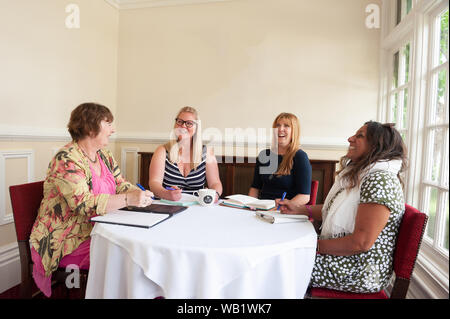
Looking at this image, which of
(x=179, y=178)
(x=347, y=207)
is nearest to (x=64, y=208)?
(x=179, y=178)

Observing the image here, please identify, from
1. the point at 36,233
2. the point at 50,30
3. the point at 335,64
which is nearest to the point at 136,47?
the point at 50,30

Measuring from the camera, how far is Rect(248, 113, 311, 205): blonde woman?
6.61 feet

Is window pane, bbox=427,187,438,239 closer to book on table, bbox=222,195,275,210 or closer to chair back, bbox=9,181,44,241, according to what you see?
book on table, bbox=222,195,275,210

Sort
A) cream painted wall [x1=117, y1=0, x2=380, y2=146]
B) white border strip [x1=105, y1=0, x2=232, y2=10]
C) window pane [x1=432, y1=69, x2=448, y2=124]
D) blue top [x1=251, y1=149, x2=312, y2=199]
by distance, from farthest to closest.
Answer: white border strip [x1=105, y1=0, x2=232, y2=10] < cream painted wall [x1=117, y1=0, x2=380, y2=146] < blue top [x1=251, y1=149, x2=312, y2=199] < window pane [x1=432, y1=69, x2=448, y2=124]

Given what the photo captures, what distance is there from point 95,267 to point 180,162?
3.68ft

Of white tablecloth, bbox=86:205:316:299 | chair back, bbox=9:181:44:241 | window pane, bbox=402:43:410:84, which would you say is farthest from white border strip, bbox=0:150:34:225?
window pane, bbox=402:43:410:84

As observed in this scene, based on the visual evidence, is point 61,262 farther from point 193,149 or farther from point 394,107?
point 394,107

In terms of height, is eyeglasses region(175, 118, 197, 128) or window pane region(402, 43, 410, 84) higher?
window pane region(402, 43, 410, 84)

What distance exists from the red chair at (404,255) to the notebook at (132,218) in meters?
0.74

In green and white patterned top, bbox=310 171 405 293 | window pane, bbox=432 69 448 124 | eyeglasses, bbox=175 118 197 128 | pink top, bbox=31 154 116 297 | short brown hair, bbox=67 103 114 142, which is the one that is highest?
window pane, bbox=432 69 448 124

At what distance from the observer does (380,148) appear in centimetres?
128

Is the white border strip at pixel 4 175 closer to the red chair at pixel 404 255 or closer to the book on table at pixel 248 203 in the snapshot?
the book on table at pixel 248 203

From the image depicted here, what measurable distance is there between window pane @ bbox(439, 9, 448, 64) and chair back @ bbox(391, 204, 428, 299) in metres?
1.15

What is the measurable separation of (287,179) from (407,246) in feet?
3.12
